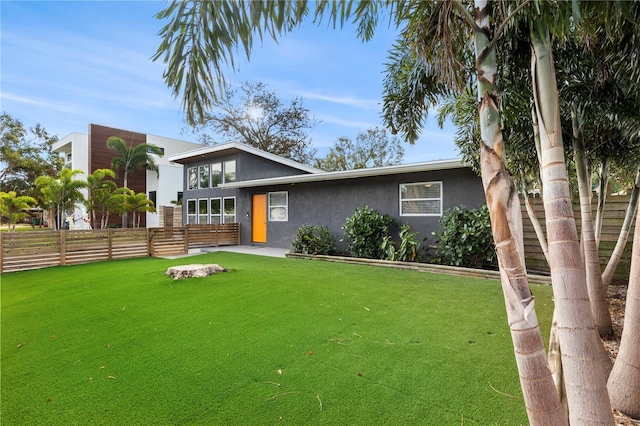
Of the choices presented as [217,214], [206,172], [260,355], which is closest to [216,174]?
[206,172]

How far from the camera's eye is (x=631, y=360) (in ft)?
5.99

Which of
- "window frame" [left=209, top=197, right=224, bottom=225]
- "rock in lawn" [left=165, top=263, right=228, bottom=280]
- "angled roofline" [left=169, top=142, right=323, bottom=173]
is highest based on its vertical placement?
"angled roofline" [left=169, top=142, right=323, bottom=173]

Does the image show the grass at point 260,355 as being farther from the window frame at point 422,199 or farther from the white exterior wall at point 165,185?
the white exterior wall at point 165,185

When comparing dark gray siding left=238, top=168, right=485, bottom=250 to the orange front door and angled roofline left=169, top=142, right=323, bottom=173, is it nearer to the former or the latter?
the orange front door

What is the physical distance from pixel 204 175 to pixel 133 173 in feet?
39.3

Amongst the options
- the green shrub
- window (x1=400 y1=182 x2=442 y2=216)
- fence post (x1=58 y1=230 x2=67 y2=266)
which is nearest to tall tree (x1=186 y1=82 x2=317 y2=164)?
window (x1=400 y1=182 x2=442 y2=216)

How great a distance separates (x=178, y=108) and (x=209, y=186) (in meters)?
13.6

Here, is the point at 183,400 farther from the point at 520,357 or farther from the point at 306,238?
the point at 306,238

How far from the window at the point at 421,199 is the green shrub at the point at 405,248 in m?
0.71

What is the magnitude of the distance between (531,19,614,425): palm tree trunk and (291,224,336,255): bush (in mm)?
8024

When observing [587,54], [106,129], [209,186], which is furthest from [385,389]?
[106,129]

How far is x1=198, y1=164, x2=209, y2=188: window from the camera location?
14.6m

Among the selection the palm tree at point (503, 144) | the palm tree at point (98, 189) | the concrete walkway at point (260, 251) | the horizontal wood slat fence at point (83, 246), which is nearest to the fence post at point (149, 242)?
the horizontal wood slat fence at point (83, 246)

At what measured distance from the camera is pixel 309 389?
2244 millimetres
